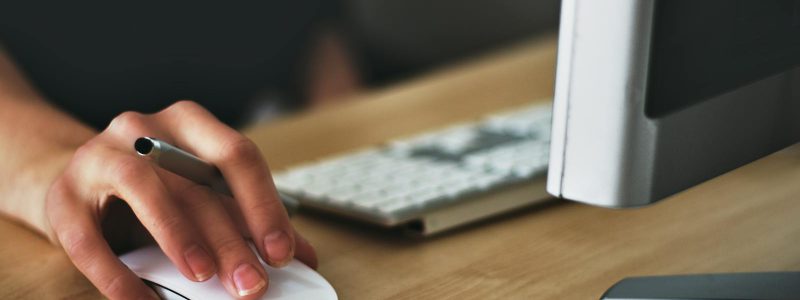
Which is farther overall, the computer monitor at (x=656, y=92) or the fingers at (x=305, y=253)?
the fingers at (x=305, y=253)

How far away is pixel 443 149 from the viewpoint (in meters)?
0.87

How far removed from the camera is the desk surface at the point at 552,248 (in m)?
0.62

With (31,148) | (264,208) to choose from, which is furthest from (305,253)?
(31,148)

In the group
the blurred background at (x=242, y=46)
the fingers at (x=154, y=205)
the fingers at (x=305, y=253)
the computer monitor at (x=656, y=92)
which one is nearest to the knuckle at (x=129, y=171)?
the fingers at (x=154, y=205)

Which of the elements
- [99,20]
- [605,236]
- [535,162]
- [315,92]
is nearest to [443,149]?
[535,162]

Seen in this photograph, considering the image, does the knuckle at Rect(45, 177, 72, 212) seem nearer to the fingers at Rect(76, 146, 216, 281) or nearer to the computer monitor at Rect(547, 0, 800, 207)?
the fingers at Rect(76, 146, 216, 281)

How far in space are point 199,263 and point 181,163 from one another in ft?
0.21

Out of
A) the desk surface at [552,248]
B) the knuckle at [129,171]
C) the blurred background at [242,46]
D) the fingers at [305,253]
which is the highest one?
the knuckle at [129,171]

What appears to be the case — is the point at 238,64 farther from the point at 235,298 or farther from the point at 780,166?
the point at 235,298

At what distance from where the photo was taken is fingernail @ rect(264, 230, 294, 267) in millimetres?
589

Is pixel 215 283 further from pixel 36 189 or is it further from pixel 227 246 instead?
pixel 36 189

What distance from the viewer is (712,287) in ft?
1.80

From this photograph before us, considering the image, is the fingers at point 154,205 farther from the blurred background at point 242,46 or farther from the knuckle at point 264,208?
the blurred background at point 242,46

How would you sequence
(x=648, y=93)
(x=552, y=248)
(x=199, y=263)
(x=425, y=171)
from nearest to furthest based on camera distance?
(x=648, y=93)
(x=199, y=263)
(x=552, y=248)
(x=425, y=171)
